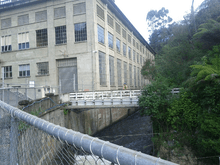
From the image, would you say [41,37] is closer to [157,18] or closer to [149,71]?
[149,71]

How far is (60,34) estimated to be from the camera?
28.1 m

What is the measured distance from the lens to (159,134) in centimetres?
1698

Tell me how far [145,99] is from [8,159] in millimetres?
14448

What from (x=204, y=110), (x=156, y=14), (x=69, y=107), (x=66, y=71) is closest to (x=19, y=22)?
(x=66, y=71)

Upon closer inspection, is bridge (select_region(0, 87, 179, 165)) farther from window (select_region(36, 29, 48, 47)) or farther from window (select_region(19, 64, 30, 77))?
window (select_region(19, 64, 30, 77))

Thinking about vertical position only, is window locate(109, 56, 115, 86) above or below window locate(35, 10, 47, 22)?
below

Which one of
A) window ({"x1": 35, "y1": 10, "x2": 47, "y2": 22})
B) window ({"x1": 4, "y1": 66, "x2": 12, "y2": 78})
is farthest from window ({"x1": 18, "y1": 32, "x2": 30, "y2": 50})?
window ({"x1": 4, "y1": 66, "x2": 12, "y2": 78})

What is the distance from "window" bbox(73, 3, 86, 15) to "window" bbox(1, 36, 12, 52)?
1270 centimetres

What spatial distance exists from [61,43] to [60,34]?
54.3 inches

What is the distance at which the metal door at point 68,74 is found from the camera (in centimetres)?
2767

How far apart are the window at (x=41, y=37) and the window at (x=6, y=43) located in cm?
566

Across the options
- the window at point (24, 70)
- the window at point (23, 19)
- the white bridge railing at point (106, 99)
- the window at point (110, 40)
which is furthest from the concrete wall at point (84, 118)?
the window at point (23, 19)

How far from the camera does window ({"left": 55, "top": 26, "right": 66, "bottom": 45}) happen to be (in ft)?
91.5

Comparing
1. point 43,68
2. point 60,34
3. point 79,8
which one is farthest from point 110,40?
→ point 43,68
